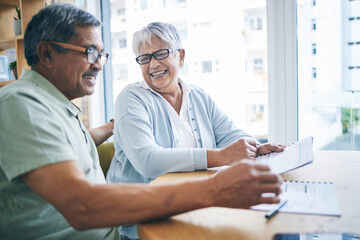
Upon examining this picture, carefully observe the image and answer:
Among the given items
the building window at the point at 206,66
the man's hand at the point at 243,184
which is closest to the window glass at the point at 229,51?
the building window at the point at 206,66

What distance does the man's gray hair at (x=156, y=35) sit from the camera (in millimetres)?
1682

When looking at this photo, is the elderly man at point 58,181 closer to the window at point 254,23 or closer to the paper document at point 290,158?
the paper document at point 290,158

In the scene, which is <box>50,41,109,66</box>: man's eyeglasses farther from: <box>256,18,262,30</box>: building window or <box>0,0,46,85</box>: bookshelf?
<box>0,0,46,85</box>: bookshelf

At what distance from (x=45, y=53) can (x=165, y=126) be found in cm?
70

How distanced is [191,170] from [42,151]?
64cm

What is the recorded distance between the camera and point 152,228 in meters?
0.76

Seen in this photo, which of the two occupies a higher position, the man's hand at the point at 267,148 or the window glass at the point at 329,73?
the window glass at the point at 329,73

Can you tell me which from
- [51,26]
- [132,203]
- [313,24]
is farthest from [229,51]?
[132,203]

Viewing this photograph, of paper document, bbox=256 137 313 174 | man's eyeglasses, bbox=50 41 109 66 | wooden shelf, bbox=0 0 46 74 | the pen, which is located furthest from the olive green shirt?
wooden shelf, bbox=0 0 46 74

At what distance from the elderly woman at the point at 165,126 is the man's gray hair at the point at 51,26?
1.64ft

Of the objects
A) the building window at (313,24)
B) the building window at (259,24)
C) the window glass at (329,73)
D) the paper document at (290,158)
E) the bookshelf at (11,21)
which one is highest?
the bookshelf at (11,21)

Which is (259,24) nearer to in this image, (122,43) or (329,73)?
(329,73)

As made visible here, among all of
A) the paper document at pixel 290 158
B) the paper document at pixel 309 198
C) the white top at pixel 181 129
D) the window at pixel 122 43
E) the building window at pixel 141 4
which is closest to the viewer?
the paper document at pixel 309 198

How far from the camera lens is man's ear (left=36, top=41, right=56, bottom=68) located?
996 mm
